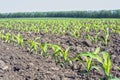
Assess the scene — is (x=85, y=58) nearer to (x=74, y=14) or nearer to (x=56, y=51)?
(x=56, y=51)

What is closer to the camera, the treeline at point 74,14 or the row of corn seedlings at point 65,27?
the row of corn seedlings at point 65,27

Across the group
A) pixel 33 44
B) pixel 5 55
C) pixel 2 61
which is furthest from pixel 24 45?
pixel 2 61

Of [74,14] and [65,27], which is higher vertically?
[65,27]

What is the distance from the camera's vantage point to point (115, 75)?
4160 millimetres

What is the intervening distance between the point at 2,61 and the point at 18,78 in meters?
0.69

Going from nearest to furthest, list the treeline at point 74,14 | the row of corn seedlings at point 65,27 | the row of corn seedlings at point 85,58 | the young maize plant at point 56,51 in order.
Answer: the row of corn seedlings at point 85,58 → the young maize plant at point 56,51 → the row of corn seedlings at point 65,27 → the treeline at point 74,14

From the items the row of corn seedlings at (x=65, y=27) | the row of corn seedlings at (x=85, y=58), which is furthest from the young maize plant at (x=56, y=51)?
the row of corn seedlings at (x=65, y=27)

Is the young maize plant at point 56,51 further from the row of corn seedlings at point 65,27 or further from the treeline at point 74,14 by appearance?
the treeline at point 74,14

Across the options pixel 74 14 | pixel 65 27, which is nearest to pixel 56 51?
pixel 65 27

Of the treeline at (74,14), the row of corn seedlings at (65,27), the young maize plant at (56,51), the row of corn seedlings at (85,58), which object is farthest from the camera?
the treeline at (74,14)

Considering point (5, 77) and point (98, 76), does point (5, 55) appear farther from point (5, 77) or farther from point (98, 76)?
point (98, 76)

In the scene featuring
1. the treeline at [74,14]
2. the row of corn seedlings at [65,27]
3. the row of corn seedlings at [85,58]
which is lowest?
the treeline at [74,14]

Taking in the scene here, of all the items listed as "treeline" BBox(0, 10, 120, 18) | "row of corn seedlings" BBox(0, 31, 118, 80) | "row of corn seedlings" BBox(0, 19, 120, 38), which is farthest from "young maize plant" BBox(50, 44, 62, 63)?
"treeline" BBox(0, 10, 120, 18)

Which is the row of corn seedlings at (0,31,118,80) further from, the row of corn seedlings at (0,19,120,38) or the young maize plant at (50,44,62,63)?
the row of corn seedlings at (0,19,120,38)
